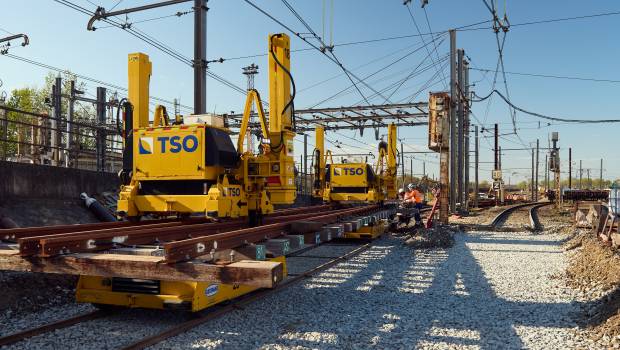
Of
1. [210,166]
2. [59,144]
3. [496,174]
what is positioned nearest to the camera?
[210,166]

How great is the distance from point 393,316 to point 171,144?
14.6 feet

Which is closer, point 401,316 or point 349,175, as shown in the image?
point 401,316

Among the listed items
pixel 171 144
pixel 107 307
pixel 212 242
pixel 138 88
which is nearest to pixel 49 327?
pixel 107 307

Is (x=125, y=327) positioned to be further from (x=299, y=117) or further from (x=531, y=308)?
(x=299, y=117)

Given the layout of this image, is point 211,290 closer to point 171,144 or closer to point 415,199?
point 171,144

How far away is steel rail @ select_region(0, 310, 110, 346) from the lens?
530cm

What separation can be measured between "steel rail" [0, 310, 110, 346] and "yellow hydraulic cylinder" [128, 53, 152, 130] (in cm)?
439

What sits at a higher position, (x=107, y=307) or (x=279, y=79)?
(x=279, y=79)

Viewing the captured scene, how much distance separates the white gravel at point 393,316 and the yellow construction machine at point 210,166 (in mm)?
1758

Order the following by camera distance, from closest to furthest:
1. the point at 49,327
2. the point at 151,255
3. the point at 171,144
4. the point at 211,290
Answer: the point at 151,255, the point at 49,327, the point at 211,290, the point at 171,144

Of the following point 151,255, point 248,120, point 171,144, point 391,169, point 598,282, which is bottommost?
point 598,282

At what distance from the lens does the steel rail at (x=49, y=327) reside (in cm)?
530

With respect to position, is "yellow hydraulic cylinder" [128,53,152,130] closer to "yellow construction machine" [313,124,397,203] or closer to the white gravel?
the white gravel

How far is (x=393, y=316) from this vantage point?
6605 millimetres
